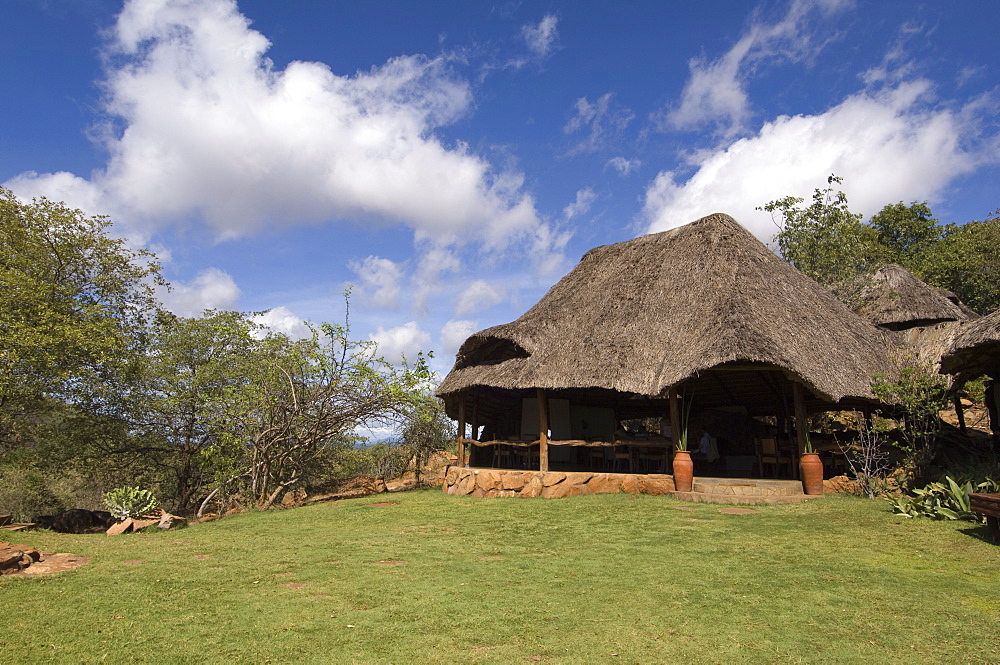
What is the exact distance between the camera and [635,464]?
43.6 feet

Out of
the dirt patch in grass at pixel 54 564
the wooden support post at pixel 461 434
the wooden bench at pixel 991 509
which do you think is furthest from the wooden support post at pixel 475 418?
the wooden bench at pixel 991 509

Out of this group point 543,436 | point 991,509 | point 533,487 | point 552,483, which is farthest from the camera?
point 543,436

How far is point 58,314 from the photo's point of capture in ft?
38.9

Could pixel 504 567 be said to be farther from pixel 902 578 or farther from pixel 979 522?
pixel 979 522

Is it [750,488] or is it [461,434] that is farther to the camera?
[461,434]

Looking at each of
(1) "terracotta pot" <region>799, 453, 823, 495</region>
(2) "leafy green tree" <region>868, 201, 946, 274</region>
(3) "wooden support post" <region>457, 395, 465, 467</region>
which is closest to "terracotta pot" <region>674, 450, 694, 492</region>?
(1) "terracotta pot" <region>799, 453, 823, 495</region>

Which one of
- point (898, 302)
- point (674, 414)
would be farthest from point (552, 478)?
point (898, 302)

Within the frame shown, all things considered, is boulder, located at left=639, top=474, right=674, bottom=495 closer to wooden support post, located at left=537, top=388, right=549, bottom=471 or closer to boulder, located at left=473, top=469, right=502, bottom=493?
wooden support post, located at left=537, top=388, right=549, bottom=471

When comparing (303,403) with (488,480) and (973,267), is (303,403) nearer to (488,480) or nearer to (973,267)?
(488,480)

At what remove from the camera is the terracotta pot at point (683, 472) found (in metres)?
10.6

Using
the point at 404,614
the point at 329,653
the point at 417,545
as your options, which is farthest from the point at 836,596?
the point at 417,545

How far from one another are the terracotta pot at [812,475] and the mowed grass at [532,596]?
6.78 ft

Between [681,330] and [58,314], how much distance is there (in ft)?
40.7

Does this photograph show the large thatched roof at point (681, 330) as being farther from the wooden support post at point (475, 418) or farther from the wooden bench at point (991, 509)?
the wooden bench at point (991, 509)
